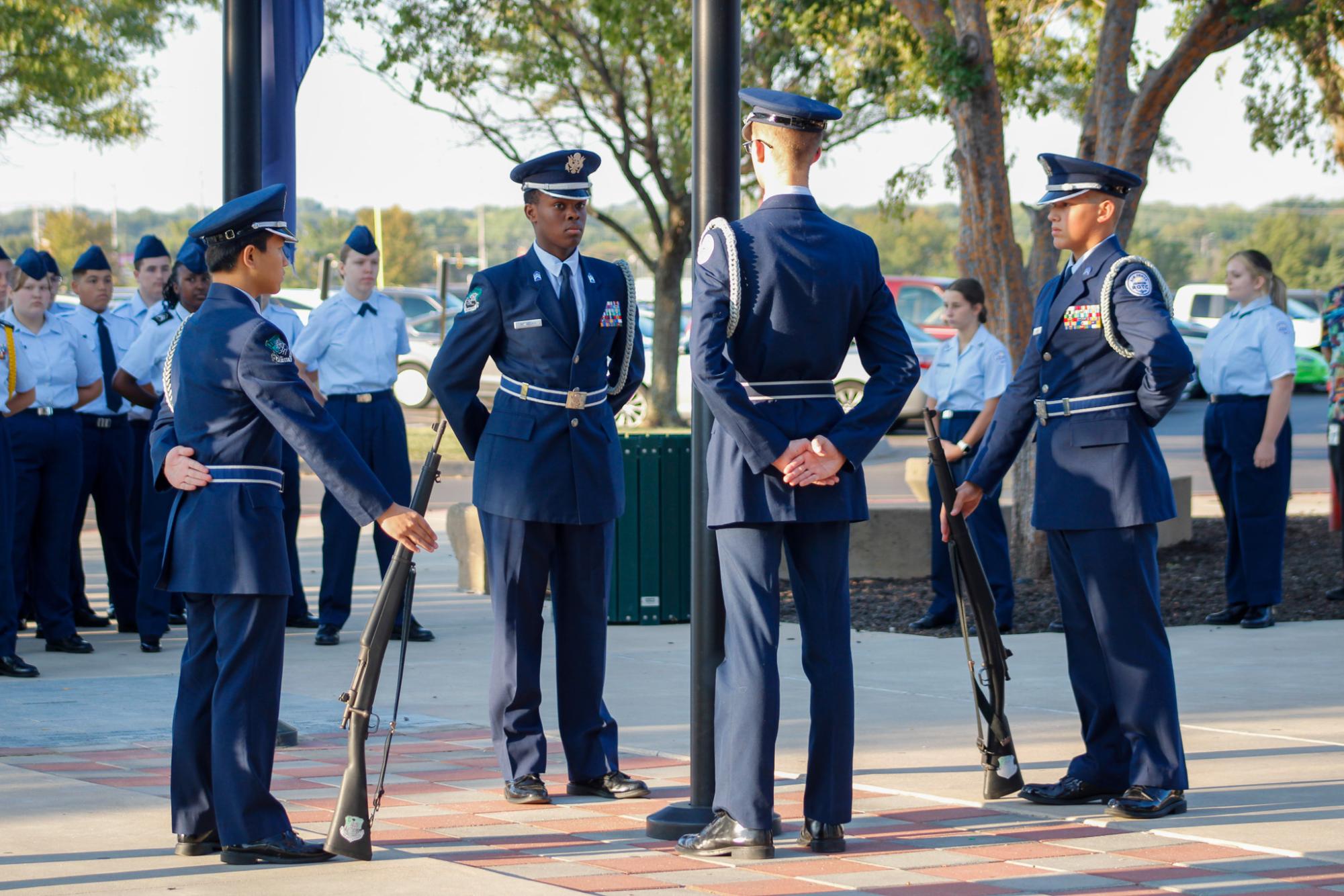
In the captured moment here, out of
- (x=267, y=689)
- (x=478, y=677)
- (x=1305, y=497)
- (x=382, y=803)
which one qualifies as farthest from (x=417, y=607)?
(x=1305, y=497)

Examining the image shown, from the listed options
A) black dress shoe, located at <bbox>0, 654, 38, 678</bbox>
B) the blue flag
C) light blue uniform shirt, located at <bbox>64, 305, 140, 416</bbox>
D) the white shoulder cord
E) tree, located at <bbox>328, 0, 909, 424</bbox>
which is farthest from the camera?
tree, located at <bbox>328, 0, 909, 424</bbox>

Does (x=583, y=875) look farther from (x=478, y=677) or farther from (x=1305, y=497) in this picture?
(x=1305, y=497)

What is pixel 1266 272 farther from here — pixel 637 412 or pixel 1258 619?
pixel 637 412

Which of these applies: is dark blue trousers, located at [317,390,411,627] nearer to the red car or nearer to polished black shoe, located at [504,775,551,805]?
polished black shoe, located at [504,775,551,805]

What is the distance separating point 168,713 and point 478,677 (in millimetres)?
1541

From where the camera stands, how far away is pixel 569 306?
6.20 meters

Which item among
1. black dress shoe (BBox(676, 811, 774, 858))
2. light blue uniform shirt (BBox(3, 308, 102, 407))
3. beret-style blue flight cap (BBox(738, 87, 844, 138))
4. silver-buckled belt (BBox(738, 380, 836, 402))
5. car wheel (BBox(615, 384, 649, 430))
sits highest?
beret-style blue flight cap (BBox(738, 87, 844, 138))

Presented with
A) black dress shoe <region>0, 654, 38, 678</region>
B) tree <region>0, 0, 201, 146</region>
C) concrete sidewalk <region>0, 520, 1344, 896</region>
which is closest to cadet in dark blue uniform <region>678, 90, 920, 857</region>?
concrete sidewalk <region>0, 520, 1344, 896</region>

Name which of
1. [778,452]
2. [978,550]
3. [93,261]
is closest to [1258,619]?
[978,550]

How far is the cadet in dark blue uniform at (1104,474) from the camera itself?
18.3 feet

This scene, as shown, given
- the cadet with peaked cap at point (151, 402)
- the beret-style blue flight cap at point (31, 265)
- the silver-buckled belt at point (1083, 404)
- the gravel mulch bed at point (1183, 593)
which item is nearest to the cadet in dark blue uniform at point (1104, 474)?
the silver-buckled belt at point (1083, 404)

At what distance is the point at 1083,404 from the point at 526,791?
7.34ft

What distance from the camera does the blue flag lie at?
22.5 feet

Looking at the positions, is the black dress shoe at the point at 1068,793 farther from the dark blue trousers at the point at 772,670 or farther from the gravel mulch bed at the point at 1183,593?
the gravel mulch bed at the point at 1183,593
